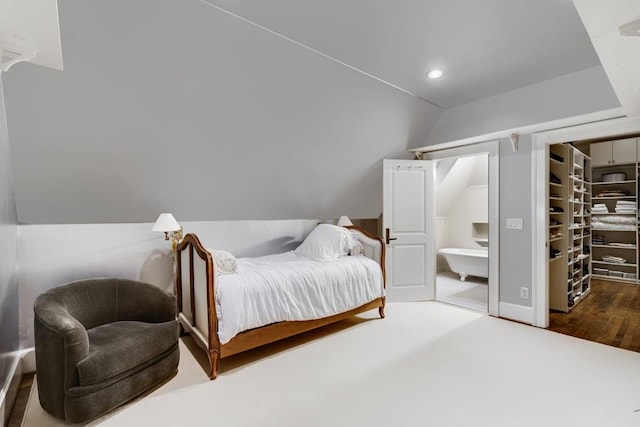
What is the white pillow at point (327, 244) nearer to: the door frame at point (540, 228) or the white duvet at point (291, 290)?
the white duvet at point (291, 290)

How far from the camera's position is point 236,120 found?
2.81m

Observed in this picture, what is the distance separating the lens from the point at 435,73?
311 cm

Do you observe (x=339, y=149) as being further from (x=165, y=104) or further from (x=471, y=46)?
(x=165, y=104)

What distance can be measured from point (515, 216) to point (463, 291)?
1.76 metres

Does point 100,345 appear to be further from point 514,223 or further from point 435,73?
point 514,223

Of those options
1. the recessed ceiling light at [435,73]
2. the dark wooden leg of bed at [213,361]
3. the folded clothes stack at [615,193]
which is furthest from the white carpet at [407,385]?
the folded clothes stack at [615,193]

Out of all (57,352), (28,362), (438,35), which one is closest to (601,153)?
(438,35)

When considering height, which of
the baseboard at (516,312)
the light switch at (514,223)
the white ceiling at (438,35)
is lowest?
the baseboard at (516,312)

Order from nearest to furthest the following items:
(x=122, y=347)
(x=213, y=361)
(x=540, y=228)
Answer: (x=122, y=347) → (x=213, y=361) → (x=540, y=228)

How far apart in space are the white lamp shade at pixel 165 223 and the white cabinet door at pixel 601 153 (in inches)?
275

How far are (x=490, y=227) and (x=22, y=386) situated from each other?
15.7 feet

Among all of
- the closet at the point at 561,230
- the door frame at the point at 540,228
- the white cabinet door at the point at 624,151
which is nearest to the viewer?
the door frame at the point at 540,228

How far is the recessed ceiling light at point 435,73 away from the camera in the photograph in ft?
10.0

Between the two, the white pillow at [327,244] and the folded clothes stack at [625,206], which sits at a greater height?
the folded clothes stack at [625,206]
